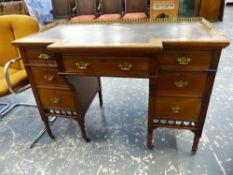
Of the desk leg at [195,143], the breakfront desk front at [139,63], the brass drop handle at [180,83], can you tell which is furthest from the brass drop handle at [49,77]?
the desk leg at [195,143]

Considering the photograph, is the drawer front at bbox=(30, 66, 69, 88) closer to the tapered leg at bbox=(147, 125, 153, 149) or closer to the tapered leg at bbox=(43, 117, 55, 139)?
the tapered leg at bbox=(43, 117, 55, 139)

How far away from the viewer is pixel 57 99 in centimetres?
133

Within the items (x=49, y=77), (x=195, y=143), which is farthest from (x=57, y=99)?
(x=195, y=143)

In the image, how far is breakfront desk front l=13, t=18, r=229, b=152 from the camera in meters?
0.96

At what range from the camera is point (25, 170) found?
1.31 metres

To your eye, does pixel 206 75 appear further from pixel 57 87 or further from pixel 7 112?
pixel 7 112

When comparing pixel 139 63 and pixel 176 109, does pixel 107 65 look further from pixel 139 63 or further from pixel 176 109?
pixel 176 109

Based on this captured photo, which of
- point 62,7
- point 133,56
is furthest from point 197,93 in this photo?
point 62,7

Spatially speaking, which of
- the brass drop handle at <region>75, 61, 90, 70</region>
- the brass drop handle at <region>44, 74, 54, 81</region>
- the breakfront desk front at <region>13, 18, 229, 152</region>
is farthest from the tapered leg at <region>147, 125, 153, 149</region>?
the brass drop handle at <region>44, 74, 54, 81</region>

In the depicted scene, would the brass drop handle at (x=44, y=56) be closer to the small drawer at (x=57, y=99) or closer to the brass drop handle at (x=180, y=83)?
the small drawer at (x=57, y=99)

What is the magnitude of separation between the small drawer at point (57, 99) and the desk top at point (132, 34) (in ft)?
1.20

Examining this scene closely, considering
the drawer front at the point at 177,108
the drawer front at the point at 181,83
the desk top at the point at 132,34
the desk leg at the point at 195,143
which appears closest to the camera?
the desk top at the point at 132,34

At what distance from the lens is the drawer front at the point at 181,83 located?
3.44 feet

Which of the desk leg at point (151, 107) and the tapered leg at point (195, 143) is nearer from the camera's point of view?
the desk leg at point (151, 107)
